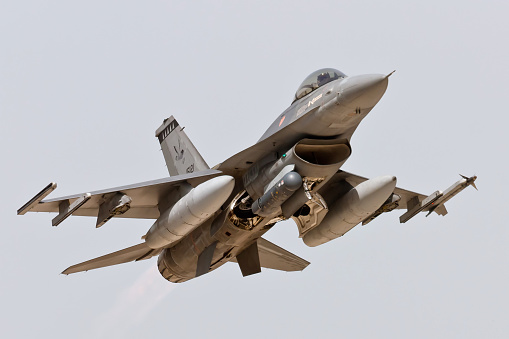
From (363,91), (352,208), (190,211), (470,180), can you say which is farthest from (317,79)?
(470,180)

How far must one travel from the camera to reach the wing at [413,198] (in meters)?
22.1

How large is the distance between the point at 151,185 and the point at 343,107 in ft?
16.1

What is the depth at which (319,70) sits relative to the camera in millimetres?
19953

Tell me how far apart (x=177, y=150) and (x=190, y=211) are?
16.6ft

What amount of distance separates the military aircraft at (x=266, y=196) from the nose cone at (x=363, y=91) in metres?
0.02

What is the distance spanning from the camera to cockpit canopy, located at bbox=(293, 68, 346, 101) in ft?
64.5

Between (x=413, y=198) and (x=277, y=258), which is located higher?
(x=413, y=198)

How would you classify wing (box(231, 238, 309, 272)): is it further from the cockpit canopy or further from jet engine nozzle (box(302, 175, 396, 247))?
the cockpit canopy

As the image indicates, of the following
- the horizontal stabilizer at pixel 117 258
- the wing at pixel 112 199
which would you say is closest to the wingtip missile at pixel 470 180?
the wing at pixel 112 199

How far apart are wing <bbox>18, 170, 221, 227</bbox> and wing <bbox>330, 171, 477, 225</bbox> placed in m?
3.52

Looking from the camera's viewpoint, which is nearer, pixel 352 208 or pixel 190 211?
pixel 190 211

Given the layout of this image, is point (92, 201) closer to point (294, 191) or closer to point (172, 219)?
point (172, 219)

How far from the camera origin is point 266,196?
761 inches

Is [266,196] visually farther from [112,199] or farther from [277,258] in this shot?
[277,258]
